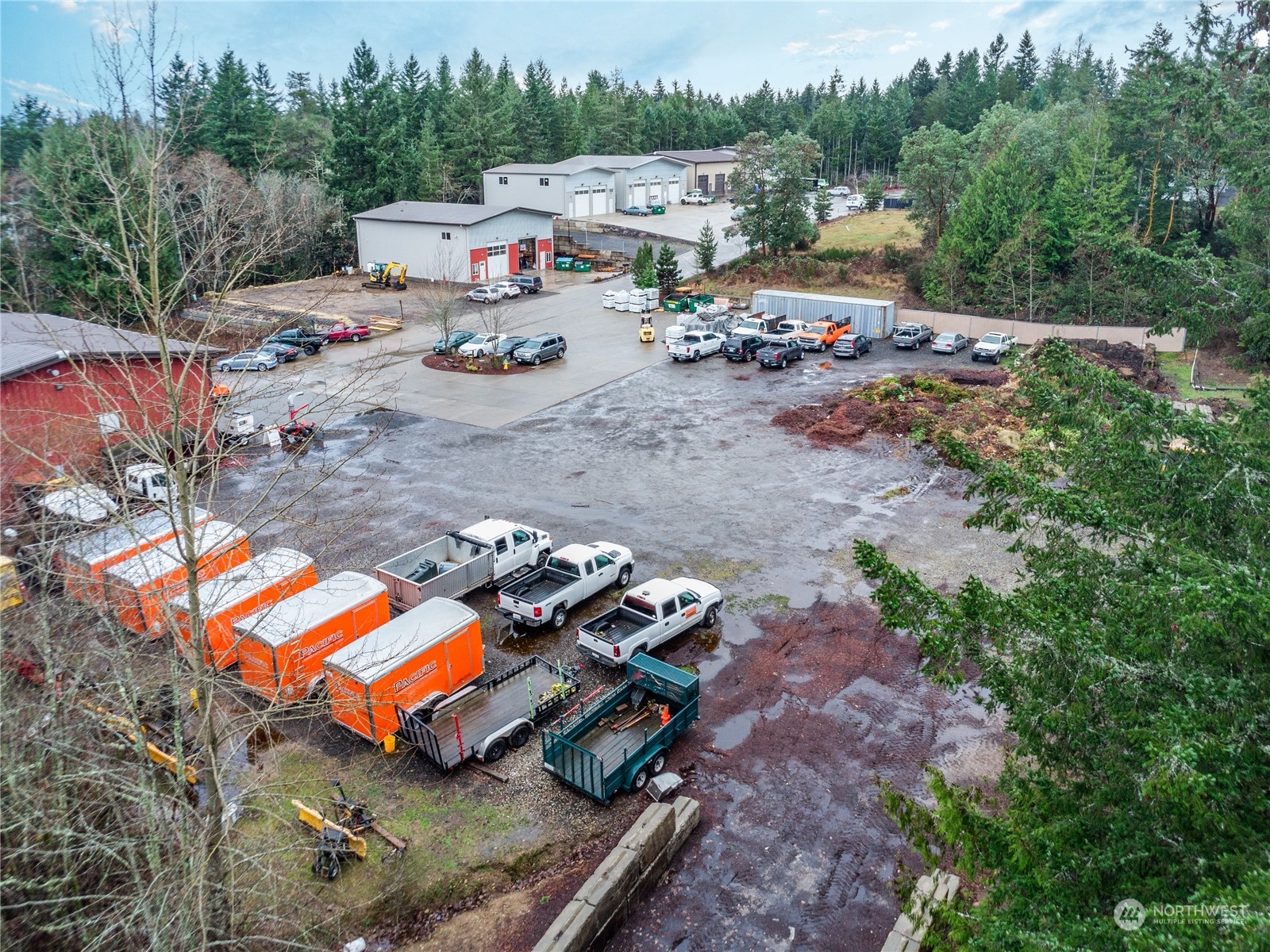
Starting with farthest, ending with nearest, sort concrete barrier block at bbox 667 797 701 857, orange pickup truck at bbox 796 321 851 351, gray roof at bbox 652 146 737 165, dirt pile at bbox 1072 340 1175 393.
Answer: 1. gray roof at bbox 652 146 737 165
2. orange pickup truck at bbox 796 321 851 351
3. dirt pile at bbox 1072 340 1175 393
4. concrete barrier block at bbox 667 797 701 857

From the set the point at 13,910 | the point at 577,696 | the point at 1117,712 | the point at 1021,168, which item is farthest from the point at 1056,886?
the point at 1021,168

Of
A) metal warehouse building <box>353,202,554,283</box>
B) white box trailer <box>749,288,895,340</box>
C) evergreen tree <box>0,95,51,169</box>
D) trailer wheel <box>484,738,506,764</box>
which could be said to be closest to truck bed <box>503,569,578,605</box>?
trailer wheel <box>484,738,506,764</box>

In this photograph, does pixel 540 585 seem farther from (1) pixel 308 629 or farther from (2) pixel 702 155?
(2) pixel 702 155

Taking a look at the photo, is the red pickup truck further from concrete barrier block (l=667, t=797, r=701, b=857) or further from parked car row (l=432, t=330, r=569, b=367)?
concrete barrier block (l=667, t=797, r=701, b=857)

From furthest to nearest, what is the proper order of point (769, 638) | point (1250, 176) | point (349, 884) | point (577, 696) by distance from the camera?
point (769, 638) < point (577, 696) < point (1250, 176) < point (349, 884)

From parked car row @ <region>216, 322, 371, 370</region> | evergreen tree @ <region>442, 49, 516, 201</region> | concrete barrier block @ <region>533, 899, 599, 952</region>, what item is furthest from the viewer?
evergreen tree @ <region>442, 49, 516, 201</region>

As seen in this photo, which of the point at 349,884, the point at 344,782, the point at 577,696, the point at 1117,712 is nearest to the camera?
the point at 1117,712

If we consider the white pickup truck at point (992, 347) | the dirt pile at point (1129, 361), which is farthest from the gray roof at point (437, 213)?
the dirt pile at point (1129, 361)

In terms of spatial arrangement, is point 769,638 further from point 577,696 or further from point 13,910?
point 13,910
